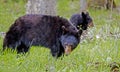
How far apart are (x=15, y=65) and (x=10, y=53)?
2.65 ft

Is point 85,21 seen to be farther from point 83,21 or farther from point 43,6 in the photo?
point 43,6

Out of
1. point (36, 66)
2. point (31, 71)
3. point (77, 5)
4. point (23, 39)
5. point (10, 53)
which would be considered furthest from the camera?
point (77, 5)

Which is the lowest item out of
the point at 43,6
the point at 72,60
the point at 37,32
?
the point at 72,60

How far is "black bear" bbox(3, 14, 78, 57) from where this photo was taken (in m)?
7.68

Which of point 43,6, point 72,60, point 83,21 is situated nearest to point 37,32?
point 72,60

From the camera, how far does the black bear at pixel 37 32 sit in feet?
25.2

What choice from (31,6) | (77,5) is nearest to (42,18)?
(31,6)

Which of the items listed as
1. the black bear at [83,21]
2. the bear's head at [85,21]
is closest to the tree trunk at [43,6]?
the black bear at [83,21]

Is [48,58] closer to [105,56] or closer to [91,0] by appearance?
[105,56]

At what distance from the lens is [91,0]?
852 inches

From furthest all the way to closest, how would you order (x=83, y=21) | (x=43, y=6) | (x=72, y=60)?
(x=83, y=21) < (x=43, y=6) < (x=72, y=60)

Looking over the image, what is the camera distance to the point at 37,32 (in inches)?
310

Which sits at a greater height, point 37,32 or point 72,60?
point 37,32

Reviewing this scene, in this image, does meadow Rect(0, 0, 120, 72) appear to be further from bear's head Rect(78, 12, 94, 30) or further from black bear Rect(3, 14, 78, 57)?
bear's head Rect(78, 12, 94, 30)
